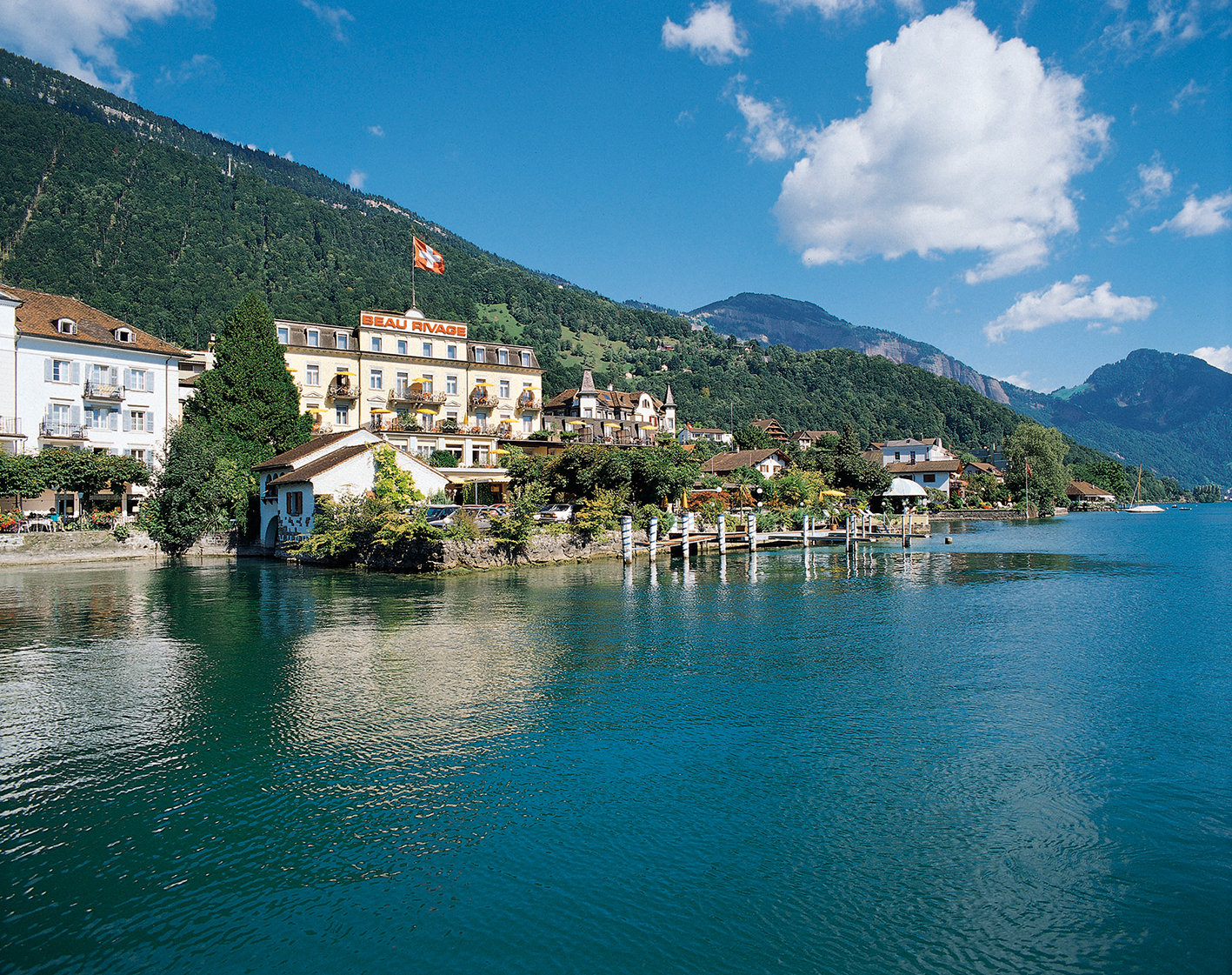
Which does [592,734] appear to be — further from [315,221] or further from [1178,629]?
[315,221]

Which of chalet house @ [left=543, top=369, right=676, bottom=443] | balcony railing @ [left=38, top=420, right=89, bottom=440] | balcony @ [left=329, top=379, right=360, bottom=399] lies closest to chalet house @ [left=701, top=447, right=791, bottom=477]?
chalet house @ [left=543, top=369, right=676, bottom=443]

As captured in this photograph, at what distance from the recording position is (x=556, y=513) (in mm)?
46188

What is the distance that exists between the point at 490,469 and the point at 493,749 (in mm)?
42950

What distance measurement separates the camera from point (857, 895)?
857 centimetres

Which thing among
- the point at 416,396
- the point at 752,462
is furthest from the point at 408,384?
the point at 752,462

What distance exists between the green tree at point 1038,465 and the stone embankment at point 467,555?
83978mm

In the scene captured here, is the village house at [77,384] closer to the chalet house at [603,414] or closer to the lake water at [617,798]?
the lake water at [617,798]

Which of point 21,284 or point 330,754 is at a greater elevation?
point 21,284

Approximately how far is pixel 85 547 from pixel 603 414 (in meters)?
60.5

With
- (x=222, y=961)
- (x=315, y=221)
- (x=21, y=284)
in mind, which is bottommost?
(x=222, y=961)

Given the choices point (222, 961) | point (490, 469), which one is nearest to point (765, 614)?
point (222, 961)

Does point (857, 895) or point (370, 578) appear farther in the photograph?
point (370, 578)

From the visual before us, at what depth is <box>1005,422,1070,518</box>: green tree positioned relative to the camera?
105m


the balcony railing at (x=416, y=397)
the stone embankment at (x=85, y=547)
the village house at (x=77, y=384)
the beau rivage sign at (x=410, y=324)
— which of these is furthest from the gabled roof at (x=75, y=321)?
the balcony railing at (x=416, y=397)
